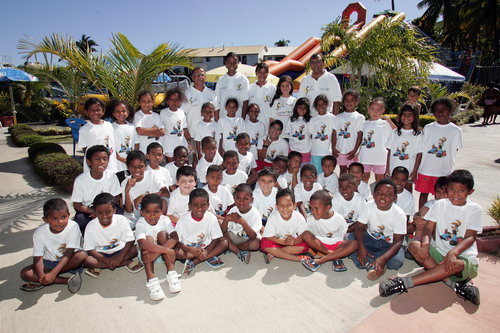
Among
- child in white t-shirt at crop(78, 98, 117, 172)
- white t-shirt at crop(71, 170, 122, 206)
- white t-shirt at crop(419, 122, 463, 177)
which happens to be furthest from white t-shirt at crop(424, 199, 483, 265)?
child in white t-shirt at crop(78, 98, 117, 172)

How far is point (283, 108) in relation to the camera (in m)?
5.31

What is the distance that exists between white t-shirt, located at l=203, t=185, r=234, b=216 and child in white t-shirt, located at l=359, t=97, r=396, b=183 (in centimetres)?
205

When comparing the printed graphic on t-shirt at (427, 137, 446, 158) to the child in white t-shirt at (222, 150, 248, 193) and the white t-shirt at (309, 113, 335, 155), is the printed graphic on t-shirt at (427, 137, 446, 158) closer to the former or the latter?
the white t-shirt at (309, 113, 335, 155)

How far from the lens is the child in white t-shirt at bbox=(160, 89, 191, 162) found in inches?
193

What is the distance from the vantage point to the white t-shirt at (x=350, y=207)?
3844 mm

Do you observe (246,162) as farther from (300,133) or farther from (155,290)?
(155,290)

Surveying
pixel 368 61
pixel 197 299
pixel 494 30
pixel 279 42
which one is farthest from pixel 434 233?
pixel 279 42

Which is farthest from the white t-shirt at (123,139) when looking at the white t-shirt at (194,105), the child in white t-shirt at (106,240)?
the child in white t-shirt at (106,240)

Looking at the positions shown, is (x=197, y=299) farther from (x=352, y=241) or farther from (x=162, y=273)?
(x=352, y=241)

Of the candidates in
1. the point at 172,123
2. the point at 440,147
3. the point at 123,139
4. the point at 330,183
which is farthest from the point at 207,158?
the point at 440,147

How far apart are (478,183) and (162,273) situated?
610 cm

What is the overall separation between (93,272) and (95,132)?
1747 millimetres

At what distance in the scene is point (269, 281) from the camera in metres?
3.18

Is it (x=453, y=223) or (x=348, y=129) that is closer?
(x=453, y=223)
